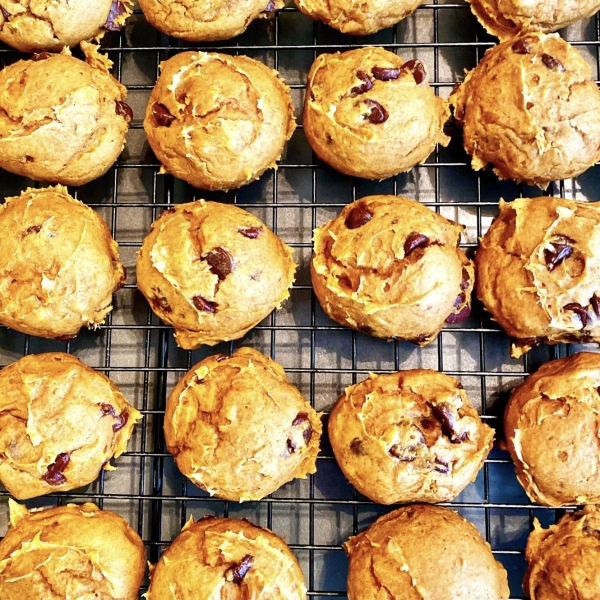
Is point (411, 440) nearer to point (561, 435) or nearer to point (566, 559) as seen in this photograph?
point (561, 435)

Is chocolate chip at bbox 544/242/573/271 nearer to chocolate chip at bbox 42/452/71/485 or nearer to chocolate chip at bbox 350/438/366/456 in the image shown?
chocolate chip at bbox 350/438/366/456

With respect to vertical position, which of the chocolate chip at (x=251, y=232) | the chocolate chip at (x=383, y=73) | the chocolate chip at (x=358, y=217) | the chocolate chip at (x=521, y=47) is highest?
the chocolate chip at (x=521, y=47)

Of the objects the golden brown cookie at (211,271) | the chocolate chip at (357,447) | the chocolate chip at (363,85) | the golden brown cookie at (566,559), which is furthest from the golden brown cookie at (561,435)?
the chocolate chip at (363,85)

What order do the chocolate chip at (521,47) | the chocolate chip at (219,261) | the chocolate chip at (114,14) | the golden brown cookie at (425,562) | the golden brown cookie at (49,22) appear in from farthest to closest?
the chocolate chip at (114,14)
the golden brown cookie at (49,22)
the chocolate chip at (521,47)
the chocolate chip at (219,261)
the golden brown cookie at (425,562)

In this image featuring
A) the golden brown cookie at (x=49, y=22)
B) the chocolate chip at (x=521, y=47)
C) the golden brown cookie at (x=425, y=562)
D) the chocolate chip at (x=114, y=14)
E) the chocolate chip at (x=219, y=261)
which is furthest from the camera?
the chocolate chip at (x=114, y=14)

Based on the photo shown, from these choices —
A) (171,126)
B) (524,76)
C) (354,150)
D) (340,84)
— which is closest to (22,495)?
(171,126)

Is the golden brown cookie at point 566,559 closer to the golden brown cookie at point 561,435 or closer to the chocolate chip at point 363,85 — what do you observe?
the golden brown cookie at point 561,435

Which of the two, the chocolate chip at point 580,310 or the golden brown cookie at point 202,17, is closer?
the chocolate chip at point 580,310

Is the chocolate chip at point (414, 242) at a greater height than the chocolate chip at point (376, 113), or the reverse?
the chocolate chip at point (376, 113)
